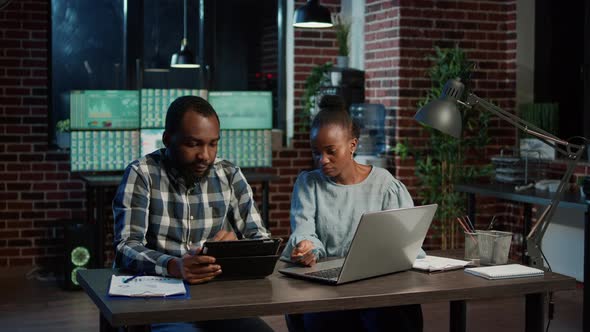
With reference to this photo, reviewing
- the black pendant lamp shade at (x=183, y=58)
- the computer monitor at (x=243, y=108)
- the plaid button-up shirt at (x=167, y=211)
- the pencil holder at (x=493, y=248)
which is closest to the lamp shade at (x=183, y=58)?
the black pendant lamp shade at (x=183, y=58)

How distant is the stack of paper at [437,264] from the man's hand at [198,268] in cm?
74

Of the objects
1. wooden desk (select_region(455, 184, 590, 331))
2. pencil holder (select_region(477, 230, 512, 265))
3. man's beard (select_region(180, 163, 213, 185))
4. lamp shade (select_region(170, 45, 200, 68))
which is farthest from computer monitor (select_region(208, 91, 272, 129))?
pencil holder (select_region(477, 230, 512, 265))

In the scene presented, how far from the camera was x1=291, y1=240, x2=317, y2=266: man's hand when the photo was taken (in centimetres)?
286

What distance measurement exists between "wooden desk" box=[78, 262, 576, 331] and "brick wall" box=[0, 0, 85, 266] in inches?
162

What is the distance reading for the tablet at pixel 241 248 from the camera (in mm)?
2518

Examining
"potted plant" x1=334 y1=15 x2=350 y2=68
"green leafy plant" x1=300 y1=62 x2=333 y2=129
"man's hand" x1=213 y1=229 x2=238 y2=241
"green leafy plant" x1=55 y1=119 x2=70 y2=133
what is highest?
"potted plant" x1=334 y1=15 x2=350 y2=68

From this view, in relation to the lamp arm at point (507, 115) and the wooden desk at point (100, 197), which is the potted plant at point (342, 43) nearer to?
the wooden desk at point (100, 197)

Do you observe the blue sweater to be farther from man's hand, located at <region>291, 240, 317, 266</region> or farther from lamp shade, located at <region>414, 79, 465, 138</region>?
lamp shade, located at <region>414, 79, 465, 138</region>

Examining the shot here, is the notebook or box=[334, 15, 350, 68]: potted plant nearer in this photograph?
the notebook

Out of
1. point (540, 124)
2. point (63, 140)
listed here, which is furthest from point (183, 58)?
point (540, 124)

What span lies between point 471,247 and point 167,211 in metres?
1.10

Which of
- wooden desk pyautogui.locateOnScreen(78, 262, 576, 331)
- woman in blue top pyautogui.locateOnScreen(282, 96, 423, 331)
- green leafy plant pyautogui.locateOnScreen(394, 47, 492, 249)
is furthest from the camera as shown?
green leafy plant pyautogui.locateOnScreen(394, 47, 492, 249)

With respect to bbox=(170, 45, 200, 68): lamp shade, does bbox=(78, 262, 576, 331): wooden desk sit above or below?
below

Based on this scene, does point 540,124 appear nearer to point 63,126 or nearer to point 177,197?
point 63,126
